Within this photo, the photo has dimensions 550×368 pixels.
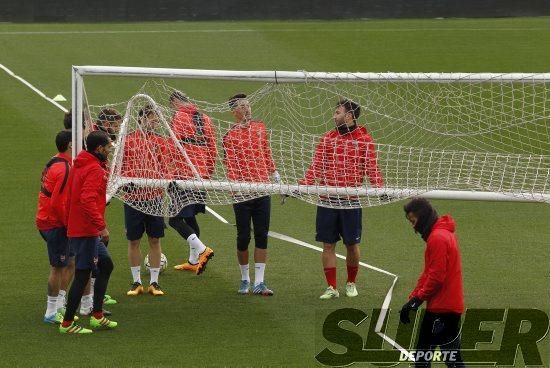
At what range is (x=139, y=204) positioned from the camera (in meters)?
14.5

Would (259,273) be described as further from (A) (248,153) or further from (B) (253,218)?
(A) (248,153)

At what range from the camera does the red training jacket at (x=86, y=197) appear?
12891 millimetres

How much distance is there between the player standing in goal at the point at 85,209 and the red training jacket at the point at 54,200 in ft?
0.74

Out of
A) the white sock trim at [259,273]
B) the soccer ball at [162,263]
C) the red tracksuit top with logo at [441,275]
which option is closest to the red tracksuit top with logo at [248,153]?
the white sock trim at [259,273]

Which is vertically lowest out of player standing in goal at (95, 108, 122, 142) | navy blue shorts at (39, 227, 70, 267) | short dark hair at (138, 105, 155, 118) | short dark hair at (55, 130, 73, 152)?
navy blue shorts at (39, 227, 70, 267)

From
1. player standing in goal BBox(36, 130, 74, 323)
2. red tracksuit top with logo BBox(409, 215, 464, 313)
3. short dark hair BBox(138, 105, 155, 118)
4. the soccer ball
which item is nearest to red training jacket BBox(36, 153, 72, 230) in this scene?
player standing in goal BBox(36, 130, 74, 323)

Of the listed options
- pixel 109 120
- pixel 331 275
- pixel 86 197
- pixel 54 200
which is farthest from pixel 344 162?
pixel 54 200

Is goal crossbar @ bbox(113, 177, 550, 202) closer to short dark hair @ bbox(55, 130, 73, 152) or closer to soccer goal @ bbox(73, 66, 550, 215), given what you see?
soccer goal @ bbox(73, 66, 550, 215)

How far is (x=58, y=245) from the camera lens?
13539 millimetres

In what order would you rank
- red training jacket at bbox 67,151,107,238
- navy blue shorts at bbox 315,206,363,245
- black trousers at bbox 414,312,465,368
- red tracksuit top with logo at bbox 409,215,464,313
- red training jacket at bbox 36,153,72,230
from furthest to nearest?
navy blue shorts at bbox 315,206,363,245 < red training jacket at bbox 36,153,72,230 < red training jacket at bbox 67,151,107,238 < black trousers at bbox 414,312,465,368 < red tracksuit top with logo at bbox 409,215,464,313

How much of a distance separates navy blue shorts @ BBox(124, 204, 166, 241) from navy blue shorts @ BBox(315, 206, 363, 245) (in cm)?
189

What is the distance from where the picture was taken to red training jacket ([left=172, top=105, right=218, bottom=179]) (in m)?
14.6

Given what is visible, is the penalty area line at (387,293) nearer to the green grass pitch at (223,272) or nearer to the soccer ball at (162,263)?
the green grass pitch at (223,272)

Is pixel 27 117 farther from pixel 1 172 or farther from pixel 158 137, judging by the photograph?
pixel 158 137
